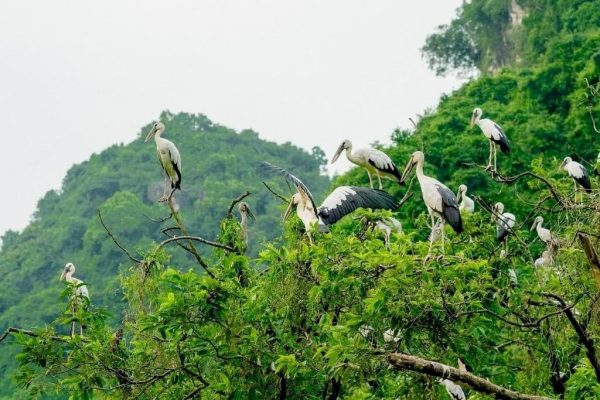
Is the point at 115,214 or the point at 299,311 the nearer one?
the point at 299,311

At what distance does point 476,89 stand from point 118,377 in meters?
25.9

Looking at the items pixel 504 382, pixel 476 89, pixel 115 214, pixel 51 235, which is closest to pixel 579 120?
pixel 476 89

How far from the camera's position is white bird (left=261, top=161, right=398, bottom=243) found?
1075 cm

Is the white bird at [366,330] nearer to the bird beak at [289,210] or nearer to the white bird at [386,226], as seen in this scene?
the white bird at [386,226]

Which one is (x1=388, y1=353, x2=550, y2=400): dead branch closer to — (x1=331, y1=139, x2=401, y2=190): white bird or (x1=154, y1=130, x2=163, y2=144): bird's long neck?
(x1=331, y1=139, x2=401, y2=190): white bird

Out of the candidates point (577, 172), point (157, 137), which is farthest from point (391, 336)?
point (577, 172)

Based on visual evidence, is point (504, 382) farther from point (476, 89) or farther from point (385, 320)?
point (476, 89)

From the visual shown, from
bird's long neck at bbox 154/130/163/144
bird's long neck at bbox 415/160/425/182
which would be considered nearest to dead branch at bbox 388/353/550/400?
bird's long neck at bbox 415/160/425/182

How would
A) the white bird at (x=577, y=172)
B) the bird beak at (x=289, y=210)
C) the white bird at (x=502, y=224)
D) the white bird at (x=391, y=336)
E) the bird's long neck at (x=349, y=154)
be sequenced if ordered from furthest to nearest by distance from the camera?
the white bird at (x=577, y=172) < the bird's long neck at (x=349, y=154) < the bird beak at (x=289, y=210) < the white bird at (x=502, y=224) < the white bird at (x=391, y=336)

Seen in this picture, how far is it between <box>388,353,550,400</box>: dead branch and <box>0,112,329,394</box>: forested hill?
37.1 m

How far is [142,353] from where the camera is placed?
10.4m

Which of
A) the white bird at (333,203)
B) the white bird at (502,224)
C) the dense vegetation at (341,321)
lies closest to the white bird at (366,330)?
the dense vegetation at (341,321)

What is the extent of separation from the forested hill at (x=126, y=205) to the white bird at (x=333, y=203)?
110 ft

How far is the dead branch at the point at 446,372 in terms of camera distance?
765cm
